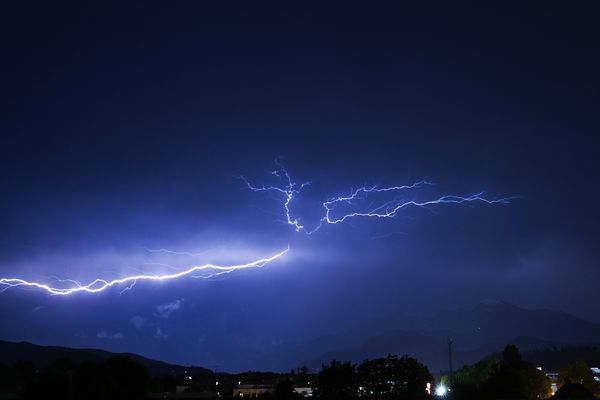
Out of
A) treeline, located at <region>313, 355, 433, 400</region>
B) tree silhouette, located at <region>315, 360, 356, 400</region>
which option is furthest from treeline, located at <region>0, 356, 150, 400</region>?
treeline, located at <region>313, 355, 433, 400</region>

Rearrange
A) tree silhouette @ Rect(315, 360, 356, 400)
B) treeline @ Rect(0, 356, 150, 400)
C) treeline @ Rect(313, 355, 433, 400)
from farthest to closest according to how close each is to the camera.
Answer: treeline @ Rect(313, 355, 433, 400)
tree silhouette @ Rect(315, 360, 356, 400)
treeline @ Rect(0, 356, 150, 400)

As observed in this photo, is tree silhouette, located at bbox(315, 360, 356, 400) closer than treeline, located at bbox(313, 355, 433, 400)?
Yes

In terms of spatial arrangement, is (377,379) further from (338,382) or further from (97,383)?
(97,383)

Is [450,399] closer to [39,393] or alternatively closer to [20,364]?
[39,393]

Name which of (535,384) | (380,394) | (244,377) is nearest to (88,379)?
(380,394)

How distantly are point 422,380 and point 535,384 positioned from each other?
8.15 meters

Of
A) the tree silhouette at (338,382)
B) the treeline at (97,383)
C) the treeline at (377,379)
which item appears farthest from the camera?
the treeline at (377,379)

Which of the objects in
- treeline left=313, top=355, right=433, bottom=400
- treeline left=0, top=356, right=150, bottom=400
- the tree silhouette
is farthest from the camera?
treeline left=313, top=355, right=433, bottom=400

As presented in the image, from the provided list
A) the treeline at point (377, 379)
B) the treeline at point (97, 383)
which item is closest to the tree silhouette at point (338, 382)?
the treeline at point (377, 379)

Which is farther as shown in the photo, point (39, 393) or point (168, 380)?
point (168, 380)

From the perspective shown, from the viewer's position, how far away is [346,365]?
133 ft

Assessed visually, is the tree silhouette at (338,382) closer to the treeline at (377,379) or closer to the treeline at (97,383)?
the treeline at (377,379)

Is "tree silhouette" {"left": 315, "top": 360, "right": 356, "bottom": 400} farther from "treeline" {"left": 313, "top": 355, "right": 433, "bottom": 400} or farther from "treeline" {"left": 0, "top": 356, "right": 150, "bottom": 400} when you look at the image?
"treeline" {"left": 0, "top": 356, "right": 150, "bottom": 400}

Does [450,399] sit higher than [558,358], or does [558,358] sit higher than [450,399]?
[558,358]
